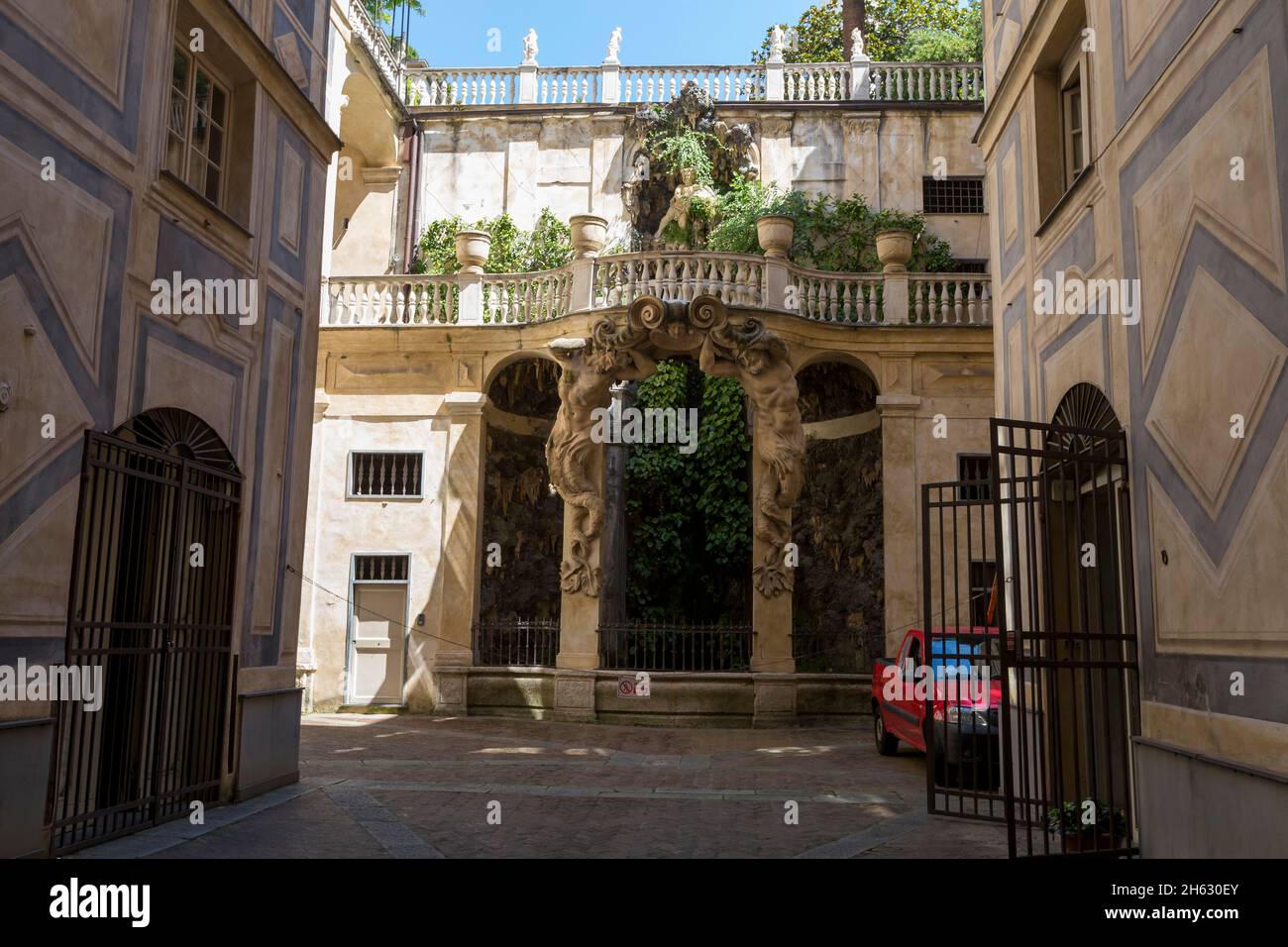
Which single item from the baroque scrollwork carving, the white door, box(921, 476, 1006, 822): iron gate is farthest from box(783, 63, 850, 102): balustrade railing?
the white door

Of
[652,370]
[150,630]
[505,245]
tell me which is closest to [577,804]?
[150,630]

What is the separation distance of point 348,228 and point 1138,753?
20614mm

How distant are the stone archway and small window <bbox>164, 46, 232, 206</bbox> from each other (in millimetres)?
8457

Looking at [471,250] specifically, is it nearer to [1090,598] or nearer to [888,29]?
[1090,598]

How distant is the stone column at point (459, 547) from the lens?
747 inches

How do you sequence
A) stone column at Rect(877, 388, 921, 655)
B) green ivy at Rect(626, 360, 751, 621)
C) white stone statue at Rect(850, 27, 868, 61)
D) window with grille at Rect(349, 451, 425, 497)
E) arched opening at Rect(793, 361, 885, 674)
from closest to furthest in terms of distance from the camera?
stone column at Rect(877, 388, 921, 655)
window with grille at Rect(349, 451, 425, 497)
arched opening at Rect(793, 361, 885, 674)
green ivy at Rect(626, 360, 751, 621)
white stone statue at Rect(850, 27, 868, 61)

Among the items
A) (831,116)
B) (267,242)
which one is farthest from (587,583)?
(831,116)

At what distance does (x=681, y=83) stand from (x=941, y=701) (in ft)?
56.0

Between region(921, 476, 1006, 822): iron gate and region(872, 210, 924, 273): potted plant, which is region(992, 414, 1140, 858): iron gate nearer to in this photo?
region(921, 476, 1006, 822): iron gate

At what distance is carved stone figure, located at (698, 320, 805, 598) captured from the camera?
18.0 m

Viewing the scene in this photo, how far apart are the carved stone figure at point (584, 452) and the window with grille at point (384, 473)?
294cm

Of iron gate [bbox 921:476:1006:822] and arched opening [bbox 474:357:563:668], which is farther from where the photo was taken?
arched opening [bbox 474:357:563:668]

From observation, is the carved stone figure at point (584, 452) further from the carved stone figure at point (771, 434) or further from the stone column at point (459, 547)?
the stone column at point (459, 547)
